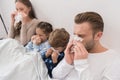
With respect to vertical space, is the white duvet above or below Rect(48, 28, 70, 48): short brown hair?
below

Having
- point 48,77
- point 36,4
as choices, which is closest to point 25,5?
point 36,4

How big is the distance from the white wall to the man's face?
0.25m

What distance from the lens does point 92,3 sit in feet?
4.87

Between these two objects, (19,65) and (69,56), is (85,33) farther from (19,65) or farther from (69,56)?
(19,65)

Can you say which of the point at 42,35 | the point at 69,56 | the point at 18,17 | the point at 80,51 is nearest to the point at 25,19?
the point at 18,17

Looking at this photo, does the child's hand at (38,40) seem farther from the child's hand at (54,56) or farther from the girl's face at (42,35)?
the child's hand at (54,56)

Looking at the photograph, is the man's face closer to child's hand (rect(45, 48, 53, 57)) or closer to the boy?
the boy

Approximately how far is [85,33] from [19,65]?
0.55 meters

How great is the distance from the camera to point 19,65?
149cm

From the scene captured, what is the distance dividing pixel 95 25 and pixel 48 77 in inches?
19.5

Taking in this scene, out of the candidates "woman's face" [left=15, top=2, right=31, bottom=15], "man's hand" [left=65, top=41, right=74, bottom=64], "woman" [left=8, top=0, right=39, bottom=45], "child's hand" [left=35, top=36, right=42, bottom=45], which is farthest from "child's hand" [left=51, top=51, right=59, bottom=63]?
"woman's face" [left=15, top=2, right=31, bottom=15]

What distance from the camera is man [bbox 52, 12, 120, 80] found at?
1180 mm

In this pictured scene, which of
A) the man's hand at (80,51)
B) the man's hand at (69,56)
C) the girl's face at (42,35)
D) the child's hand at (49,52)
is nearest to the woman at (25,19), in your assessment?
the girl's face at (42,35)

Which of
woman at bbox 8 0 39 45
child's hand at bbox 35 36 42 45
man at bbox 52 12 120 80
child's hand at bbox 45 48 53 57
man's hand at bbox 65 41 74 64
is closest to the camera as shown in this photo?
man at bbox 52 12 120 80
